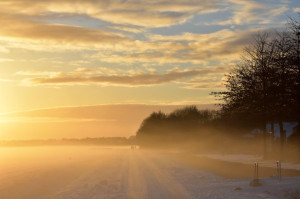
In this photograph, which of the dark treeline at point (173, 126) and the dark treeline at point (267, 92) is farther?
the dark treeline at point (173, 126)

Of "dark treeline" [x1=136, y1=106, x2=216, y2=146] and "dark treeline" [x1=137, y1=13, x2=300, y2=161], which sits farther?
"dark treeline" [x1=136, y1=106, x2=216, y2=146]

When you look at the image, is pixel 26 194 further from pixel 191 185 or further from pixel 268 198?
pixel 268 198

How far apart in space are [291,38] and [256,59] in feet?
44.0

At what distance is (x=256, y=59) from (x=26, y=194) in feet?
113

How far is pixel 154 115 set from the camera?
555 ft

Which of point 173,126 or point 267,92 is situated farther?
point 173,126

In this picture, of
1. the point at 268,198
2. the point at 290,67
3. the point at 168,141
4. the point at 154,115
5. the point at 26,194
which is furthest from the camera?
the point at 154,115

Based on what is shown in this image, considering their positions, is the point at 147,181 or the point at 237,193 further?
the point at 147,181

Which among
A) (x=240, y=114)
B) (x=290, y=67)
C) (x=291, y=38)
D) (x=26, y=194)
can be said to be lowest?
(x=26, y=194)

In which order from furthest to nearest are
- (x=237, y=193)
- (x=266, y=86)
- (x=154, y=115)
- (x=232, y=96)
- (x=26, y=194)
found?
(x=154, y=115) < (x=232, y=96) < (x=266, y=86) < (x=26, y=194) < (x=237, y=193)

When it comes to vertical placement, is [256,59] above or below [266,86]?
above

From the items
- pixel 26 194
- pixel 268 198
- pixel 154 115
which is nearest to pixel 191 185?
pixel 268 198

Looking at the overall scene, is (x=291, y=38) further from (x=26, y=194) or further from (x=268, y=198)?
(x=26, y=194)

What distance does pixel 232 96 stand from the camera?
58.8 meters
